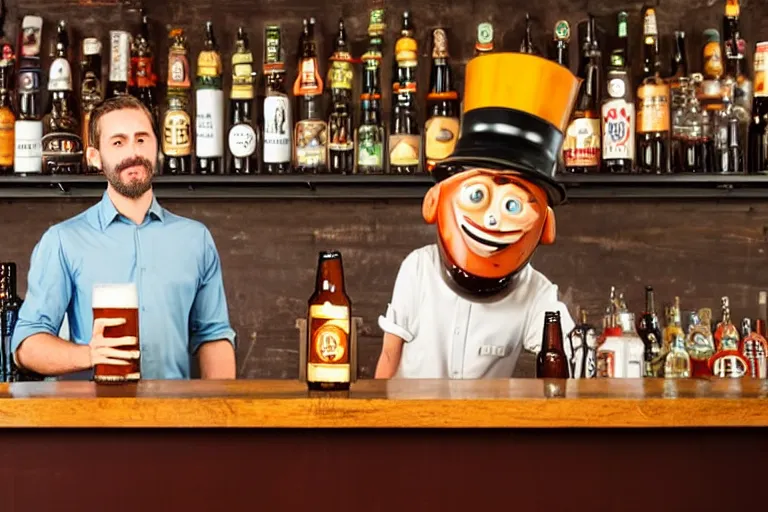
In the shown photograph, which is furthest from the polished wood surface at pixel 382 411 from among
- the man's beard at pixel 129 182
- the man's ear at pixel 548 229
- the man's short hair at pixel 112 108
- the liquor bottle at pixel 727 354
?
the liquor bottle at pixel 727 354

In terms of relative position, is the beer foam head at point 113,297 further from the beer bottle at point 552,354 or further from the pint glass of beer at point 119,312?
the beer bottle at point 552,354

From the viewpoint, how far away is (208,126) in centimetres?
325

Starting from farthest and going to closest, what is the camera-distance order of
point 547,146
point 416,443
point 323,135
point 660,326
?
point 660,326 < point 323,135 < point 547,146 < point 416,443

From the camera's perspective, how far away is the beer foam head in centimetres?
196

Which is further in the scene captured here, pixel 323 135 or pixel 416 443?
pixel 323 135

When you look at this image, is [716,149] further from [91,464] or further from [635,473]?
[91,464]

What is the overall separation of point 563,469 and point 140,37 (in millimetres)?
2291

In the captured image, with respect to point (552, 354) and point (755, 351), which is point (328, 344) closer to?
point (552, 354)

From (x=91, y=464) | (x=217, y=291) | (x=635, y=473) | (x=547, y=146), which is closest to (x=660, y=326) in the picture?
(x=547, y=146)

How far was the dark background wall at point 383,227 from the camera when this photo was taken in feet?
11.5

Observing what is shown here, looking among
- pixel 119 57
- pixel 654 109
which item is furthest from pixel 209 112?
pixel 654 109

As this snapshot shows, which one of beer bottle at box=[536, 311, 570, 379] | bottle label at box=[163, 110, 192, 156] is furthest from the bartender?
bottle label at box=[163, 110, 192, 156]

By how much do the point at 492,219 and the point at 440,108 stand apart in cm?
75

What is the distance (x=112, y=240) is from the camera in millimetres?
2775
